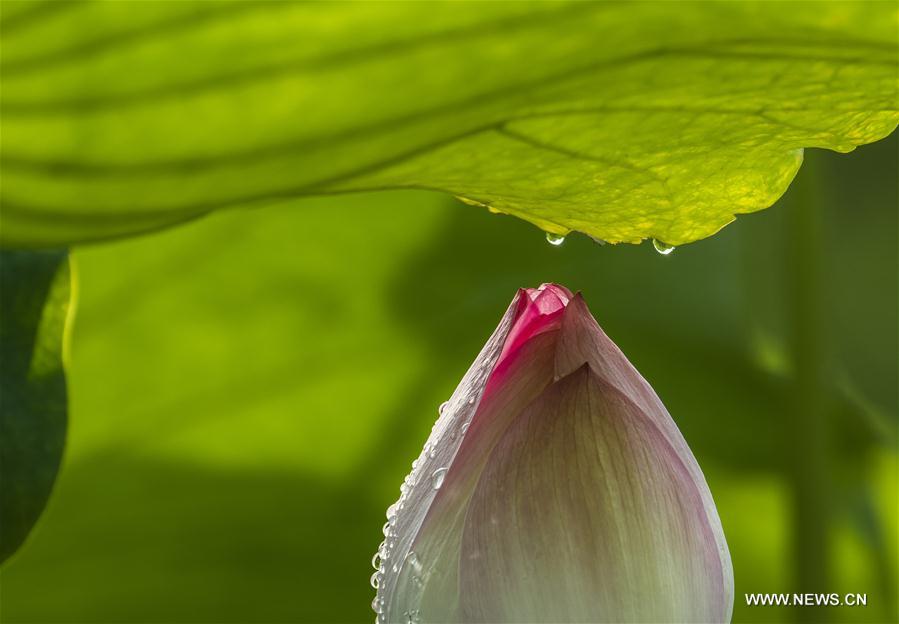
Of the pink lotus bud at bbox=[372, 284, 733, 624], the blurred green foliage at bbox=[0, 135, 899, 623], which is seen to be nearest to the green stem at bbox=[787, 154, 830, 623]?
Result: the blurred green foliage at bbox=[0, 135, 899, 623]

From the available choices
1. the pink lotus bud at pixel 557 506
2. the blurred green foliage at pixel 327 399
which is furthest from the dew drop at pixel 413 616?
the blurred green foliage at pixel 327 399

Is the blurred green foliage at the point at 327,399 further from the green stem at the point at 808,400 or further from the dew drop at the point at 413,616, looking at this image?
the dew drop at the point at 413,616

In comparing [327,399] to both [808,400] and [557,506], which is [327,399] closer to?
[808,400]

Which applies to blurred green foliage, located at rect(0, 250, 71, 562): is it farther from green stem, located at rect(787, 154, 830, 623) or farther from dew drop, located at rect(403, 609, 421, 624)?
green stem, located at rect(787, 154, 830, 623)

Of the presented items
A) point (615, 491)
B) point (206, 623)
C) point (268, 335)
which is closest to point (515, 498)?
point (615, 491)

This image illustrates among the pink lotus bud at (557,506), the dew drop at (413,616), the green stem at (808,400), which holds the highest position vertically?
the green stem at (808,400)

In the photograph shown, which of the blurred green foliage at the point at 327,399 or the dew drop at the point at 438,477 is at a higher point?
the blurred green foliage at the point at 327,399

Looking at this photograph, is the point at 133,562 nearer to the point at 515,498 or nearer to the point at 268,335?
the point at 268,335
